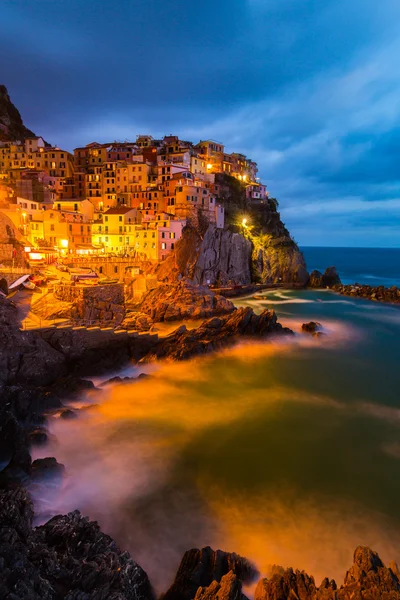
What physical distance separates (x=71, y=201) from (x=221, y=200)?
25.7m

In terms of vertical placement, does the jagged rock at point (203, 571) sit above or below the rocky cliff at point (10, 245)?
below

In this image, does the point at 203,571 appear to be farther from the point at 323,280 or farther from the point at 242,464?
the point at 323,280

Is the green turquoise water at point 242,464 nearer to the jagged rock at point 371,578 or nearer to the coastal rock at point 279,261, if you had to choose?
the jagged rock at point 371,578

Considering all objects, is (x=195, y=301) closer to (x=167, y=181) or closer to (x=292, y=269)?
(x=167, y=181)

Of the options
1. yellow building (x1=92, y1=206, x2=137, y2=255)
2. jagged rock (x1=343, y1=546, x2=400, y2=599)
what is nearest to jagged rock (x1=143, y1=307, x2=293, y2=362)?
jagged rock (x1=343, y1=546, x2=400, y2=599)

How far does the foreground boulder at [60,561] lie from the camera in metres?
6.35

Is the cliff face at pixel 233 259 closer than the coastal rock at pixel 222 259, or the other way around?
the cliff face at pixel 233 259

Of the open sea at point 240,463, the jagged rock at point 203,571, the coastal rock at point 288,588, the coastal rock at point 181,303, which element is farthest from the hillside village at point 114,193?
→ the coastal rock at point 288,588

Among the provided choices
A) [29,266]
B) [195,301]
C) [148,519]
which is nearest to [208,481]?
[148,519]

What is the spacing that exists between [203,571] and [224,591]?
156 cm

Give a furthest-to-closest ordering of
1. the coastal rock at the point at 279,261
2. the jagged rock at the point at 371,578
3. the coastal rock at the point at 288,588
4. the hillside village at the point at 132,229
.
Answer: the coastal rock at the point at 279,261
the hillside village at the point at 132,229
the coastal rock at the point at 288,588
the jagged rock at the point at 371,578

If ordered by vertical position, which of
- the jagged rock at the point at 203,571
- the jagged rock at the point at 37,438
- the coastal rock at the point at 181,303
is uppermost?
the coastal rock at the point at 181,303

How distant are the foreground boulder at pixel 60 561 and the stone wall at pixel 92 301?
18.5m

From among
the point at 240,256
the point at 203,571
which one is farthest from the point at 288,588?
the point at 240,256
